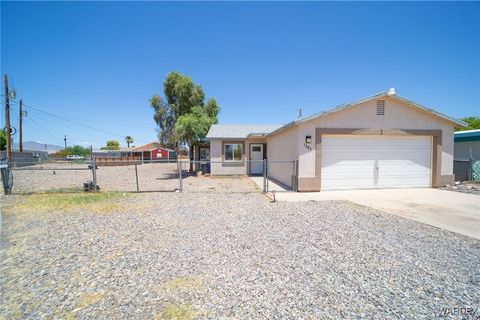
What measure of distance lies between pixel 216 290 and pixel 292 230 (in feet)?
8.55

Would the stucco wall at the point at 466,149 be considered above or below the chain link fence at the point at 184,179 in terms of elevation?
above

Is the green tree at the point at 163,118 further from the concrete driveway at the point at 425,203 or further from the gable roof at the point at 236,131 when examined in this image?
the concrete driveway at the point at 425,203

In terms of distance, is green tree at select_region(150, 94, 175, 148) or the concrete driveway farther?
green tree at select_region(150, 94, 175, 148)

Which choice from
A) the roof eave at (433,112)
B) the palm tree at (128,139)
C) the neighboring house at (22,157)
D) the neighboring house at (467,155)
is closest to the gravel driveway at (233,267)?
the roof eave at (433,112)

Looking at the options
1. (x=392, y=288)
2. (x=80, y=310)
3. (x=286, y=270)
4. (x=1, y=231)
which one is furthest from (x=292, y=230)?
(x=1, y=231)

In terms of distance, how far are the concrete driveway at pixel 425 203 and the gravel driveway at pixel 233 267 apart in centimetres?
79

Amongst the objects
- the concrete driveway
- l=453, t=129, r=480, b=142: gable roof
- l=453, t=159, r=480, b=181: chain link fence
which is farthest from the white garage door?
l=453, t=129, r=480, b=142: gable roof

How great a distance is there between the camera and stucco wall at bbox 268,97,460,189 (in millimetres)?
8977

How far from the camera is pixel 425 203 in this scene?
721 centimetres

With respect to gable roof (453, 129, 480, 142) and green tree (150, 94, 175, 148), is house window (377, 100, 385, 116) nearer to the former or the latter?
gable roof (453, 129, 480, 142)

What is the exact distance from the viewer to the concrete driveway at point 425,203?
210 inches

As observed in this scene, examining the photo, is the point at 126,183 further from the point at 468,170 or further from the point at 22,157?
the point at 22,157

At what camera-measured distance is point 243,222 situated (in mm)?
5375

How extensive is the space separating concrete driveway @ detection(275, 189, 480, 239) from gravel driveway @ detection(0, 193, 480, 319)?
79cm
